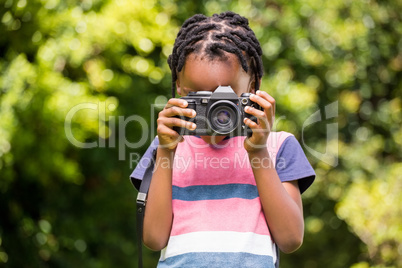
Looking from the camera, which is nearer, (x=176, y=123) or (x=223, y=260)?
(x=223, y=260)

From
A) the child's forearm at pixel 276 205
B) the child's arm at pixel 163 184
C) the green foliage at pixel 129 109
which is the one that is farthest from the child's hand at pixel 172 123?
Result: the green foliage at pixel 129 109

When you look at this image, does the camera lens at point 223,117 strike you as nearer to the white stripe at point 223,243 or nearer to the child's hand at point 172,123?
the child's hand at point 172,123

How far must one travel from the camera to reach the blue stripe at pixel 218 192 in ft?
5.21

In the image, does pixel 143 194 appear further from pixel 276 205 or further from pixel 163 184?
pixel 276 205

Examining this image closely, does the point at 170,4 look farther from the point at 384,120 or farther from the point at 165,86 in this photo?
the point at 384,120

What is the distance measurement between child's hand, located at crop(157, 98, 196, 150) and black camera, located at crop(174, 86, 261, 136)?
0.07ft

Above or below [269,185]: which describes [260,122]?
above

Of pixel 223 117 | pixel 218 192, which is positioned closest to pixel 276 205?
pixel 218 192

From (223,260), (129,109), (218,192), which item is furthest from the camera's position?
(129,109)

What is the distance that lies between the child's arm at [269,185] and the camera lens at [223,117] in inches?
1.7

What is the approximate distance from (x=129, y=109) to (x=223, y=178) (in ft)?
9.37

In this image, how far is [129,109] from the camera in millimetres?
4387

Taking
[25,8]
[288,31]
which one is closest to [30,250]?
[25,8]

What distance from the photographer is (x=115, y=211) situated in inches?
191
